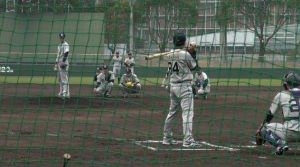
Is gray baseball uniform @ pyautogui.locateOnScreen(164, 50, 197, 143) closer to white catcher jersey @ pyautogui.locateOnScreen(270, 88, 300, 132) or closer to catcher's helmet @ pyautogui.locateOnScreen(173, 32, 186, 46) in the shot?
catcher's helmet @ pyautogui.locateOnScreen(173, 32, 186, 46)

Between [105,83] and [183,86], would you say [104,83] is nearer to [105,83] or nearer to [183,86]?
[105,83]

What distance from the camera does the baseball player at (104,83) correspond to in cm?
2241

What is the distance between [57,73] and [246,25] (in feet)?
37.7

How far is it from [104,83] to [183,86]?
11684mm

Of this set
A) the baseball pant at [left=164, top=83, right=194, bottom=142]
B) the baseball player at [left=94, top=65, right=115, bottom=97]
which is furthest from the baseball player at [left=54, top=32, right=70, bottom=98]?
the baseball pant at [left=164, top=83, right=194, bottom=142]

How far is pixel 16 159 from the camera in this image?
9406mm

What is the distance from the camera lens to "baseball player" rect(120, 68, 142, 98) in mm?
22641

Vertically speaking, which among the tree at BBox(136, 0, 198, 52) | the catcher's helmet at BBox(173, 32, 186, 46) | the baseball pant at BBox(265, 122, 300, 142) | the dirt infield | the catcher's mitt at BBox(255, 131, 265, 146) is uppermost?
the tree at BBox(136, 0, 198, 52)

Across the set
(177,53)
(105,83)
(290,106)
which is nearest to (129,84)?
(105,83)

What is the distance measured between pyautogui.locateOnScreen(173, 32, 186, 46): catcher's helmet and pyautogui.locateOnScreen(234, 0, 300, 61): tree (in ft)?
3.35

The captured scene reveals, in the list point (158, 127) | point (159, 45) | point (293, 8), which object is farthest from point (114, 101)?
point (293, 8)

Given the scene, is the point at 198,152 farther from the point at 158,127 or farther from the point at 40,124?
the point at 40,124

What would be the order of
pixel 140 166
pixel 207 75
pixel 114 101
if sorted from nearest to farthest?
pixel 140 166 → pixel 114 101 → pixel 207 75

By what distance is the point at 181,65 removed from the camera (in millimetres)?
11086
